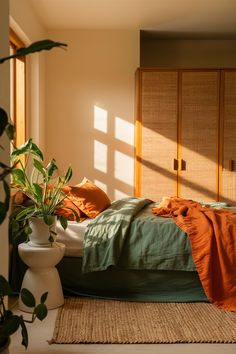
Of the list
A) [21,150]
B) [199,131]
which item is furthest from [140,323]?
[199,131]

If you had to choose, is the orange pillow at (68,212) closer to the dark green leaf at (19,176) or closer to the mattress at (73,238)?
the mattress at (73,238)

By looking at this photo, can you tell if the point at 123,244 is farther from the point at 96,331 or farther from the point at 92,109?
the point at 92,109

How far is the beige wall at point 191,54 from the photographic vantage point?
19.1ft

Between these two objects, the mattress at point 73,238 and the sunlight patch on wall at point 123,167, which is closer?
the mattress at point 73,238

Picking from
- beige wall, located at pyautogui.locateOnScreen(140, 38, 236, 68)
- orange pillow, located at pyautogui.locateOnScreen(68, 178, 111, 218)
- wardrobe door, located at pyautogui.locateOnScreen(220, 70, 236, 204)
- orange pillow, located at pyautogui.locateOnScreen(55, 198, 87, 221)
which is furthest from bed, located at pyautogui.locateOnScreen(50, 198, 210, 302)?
beige wall, located at pyautogui.locateOnScreen(140, 38, 236, 68)

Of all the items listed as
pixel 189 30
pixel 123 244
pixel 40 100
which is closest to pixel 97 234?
pixel 123 244

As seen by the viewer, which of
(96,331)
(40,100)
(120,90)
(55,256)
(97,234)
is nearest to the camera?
(96,331)

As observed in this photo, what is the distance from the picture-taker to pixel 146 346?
7.82 feet

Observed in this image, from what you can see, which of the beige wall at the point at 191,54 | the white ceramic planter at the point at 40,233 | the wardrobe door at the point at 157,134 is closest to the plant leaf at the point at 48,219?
the white ceramic planter at the point at 40,233

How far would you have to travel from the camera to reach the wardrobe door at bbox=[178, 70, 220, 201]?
512 centimetres

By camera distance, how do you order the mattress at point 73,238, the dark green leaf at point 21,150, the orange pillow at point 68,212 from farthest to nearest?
the orange pillow at point 68,212 → the mattress at point 73,238 → the dark green leaf at point 21,150

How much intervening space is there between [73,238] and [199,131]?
99.4 inches

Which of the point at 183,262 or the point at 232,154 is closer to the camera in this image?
the point at 183,262

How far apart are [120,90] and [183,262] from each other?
3041mm
